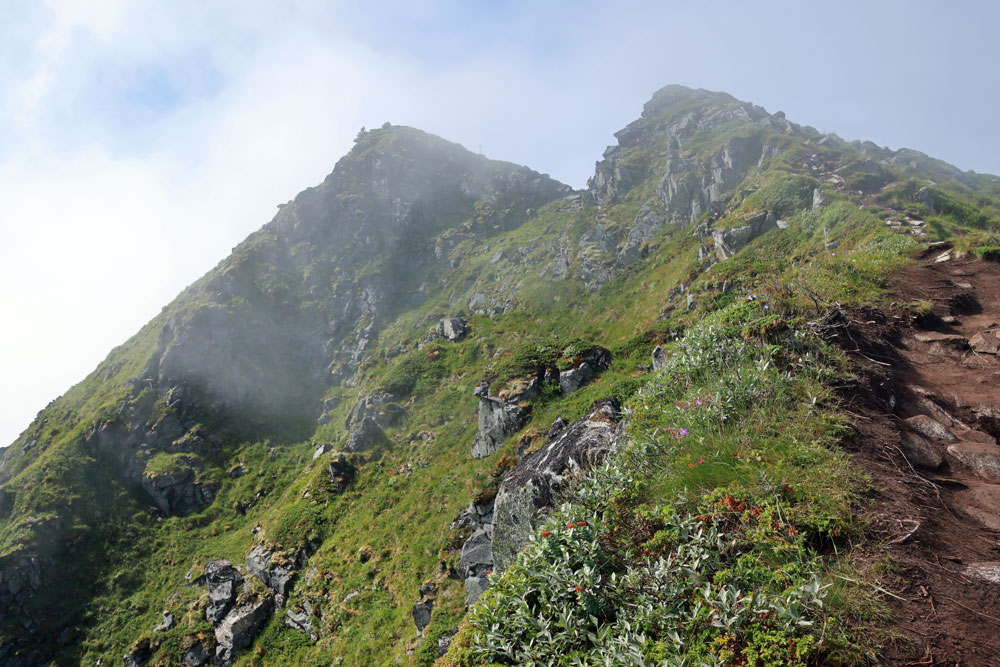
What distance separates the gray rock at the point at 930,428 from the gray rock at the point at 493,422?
40.1ft

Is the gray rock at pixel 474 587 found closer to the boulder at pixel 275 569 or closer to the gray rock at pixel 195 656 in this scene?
the boulder at pixel 275 569

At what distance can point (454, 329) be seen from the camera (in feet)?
110

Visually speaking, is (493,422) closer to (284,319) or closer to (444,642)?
(444,642)

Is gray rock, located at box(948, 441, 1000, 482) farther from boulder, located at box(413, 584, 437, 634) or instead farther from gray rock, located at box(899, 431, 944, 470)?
boulder, located at box(413, 584, 437, 634)

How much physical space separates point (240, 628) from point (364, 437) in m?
10.0

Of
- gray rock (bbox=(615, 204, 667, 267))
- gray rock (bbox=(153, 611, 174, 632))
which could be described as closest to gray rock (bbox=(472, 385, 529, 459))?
gray rock (bbox=(153, 611, 174, 632))

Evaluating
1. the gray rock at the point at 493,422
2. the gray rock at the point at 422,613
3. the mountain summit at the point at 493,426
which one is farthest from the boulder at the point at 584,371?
the gray rock at the point at 422,613

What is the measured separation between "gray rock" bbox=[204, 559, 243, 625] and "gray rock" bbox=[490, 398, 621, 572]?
17.2 meters

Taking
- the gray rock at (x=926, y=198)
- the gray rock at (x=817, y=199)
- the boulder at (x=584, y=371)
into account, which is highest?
the boulder at (x=584, y=371)

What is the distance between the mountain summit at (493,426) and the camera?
12.8ft

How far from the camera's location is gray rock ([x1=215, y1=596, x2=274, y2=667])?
621 inches

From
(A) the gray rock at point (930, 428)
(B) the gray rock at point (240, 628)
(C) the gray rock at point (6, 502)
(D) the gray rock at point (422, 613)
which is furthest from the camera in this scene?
(C) the gray rock at point (6, 502)

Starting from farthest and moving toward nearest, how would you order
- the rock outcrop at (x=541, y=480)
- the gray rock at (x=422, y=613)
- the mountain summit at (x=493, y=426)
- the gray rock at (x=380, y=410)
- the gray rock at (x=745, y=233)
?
the gray rock at (x=380, y=410) < the gray rock at (x=745, y=233) < the gray rock at (x=422, y=613) < the rock outcrop at (x=541, y=480) < the mountain summit at (x=493, y=426)

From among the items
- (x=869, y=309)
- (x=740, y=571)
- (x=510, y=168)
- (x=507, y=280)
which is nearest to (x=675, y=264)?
(x=507, y=280)
